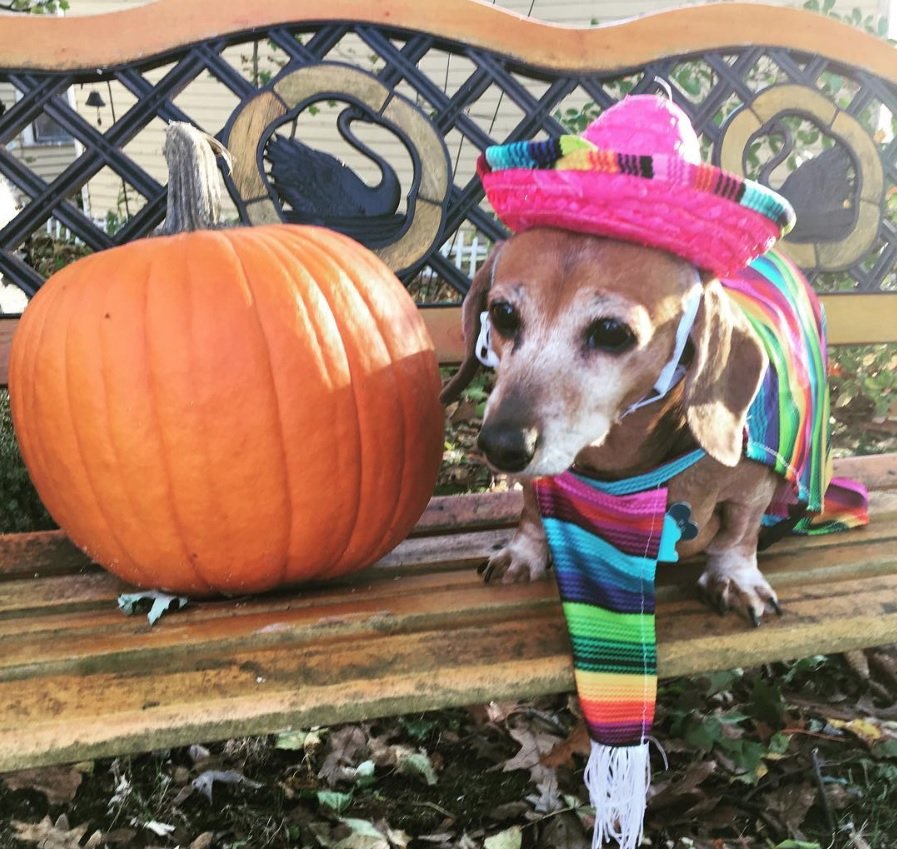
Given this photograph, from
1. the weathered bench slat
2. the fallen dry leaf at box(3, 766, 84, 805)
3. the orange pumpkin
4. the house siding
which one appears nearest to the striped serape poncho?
the orange pumpkin

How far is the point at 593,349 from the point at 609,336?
1.3 inches

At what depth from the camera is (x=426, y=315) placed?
2.52 meters

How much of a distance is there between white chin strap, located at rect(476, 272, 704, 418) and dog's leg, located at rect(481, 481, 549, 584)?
1.14ft

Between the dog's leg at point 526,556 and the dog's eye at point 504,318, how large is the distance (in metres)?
0.43

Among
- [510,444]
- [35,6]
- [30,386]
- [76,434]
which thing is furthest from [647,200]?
[35,6]

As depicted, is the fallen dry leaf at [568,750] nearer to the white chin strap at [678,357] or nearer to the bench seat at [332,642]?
the bench seat at [332,642]

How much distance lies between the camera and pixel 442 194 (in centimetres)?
252

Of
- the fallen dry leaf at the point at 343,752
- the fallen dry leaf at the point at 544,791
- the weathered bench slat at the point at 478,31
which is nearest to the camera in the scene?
the fallen dry leaf at the point at 544,791

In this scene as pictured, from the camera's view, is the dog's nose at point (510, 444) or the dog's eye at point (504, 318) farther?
the dog's eye at point (504, 318)

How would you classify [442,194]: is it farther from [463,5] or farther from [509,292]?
[509,292]

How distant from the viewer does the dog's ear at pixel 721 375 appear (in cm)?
149

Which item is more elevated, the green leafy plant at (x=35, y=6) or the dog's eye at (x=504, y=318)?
the green leafy plant at (x=35, y=6)

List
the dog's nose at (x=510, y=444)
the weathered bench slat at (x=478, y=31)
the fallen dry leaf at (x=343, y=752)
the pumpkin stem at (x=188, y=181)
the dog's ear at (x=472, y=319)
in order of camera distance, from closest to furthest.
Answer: the dog's nose at (x=510, y=444) < the dog's ear at (x=472, y=319) < the pumpkin stem at (x=188, y=181) < the fallen dry leaf at (x=343, y=752) < the weathered bench slat at (x=478, y=31)

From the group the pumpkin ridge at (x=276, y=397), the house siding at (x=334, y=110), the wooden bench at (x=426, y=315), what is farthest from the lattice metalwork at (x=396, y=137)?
the house siding at (x=334, y=110)
